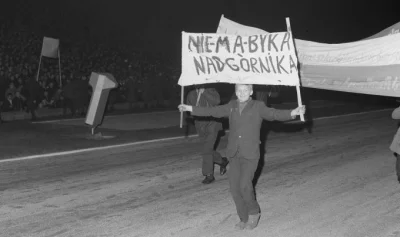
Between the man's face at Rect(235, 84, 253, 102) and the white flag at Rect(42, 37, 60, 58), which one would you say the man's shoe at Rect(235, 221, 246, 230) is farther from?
the white flag at Rect(42, 37, 60, 58)

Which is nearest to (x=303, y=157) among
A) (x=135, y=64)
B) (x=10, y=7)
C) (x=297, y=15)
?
(x=135, y=64)

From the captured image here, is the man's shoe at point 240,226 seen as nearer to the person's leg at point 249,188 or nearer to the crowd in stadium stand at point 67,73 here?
the person's leg at point 249,188

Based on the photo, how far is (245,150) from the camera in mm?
6379

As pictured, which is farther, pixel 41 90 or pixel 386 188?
pixel 41 90

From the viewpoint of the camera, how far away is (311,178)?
9484mm

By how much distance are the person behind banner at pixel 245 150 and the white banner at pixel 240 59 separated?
0.44m

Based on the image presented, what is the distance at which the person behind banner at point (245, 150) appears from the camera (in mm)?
6379

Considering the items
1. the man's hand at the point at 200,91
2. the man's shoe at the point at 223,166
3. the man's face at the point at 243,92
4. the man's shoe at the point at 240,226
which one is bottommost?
the man's shoe at the point at 240,226

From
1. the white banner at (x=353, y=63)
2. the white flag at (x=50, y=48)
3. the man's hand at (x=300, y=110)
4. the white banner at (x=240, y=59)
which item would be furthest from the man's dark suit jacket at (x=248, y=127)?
the white flag at (x=50, y=48)

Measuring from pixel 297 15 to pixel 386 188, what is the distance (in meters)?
42.0

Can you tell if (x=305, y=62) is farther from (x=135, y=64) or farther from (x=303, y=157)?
(x=135, y=64)

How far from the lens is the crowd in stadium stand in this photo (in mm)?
19969

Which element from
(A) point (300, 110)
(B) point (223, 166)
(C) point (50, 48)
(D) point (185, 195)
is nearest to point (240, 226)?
(A) point (300, 110)

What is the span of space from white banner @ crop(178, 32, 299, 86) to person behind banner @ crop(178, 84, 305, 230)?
44 cm
